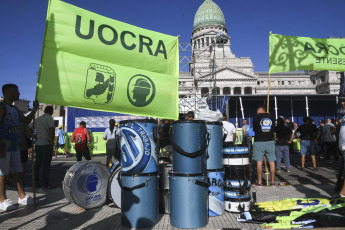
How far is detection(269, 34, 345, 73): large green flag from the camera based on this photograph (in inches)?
241

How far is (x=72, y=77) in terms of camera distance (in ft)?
11.0

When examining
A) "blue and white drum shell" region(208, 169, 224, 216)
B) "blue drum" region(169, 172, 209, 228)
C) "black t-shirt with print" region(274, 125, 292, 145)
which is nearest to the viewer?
"blue drum" region(169, 172, 209, 228)

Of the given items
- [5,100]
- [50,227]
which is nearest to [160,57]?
[5,100]

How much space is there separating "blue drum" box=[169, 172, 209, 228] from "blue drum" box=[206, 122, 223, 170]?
1.56ft

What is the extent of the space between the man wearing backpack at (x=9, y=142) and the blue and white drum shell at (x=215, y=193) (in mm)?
2881

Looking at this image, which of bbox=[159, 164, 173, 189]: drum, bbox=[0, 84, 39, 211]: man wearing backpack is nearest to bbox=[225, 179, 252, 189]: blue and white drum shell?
bbox=[159, 164, 173, 189]: drum

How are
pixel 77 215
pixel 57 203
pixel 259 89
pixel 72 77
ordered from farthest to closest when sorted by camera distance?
Result: pixel 259 89 < pixel 57 203 < pixel 77 215 < pixel 72 77

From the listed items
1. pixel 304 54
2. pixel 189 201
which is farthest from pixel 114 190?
pixel 304 54

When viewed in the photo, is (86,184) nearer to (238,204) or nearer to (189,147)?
(189,147)

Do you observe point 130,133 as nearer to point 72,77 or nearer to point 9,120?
point 72,77

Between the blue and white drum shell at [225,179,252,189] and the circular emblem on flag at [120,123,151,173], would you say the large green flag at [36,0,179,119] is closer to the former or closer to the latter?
the circular emblem on flag at [120,123,151,173]

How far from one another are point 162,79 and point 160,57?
39cm

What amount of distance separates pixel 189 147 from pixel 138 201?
0.93 metres

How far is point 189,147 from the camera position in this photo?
3.05 meters
